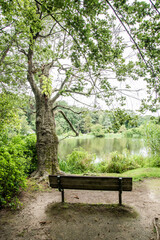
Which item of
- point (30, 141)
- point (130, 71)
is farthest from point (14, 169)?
point (130, 71)

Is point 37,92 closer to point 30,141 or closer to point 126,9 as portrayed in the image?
point 30,141

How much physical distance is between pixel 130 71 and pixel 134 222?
3.96 m

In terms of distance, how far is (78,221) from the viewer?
9.70 ft

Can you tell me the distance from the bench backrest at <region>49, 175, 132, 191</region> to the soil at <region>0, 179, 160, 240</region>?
0.44 meters

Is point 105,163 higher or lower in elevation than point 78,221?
lower

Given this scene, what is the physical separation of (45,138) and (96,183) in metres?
3.47

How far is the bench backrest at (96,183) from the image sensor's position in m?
3.38

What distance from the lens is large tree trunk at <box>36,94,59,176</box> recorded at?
6.24 m

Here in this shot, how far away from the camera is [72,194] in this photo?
4.88m

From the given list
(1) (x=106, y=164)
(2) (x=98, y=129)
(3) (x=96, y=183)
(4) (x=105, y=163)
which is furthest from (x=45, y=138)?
(4) (x=105, y=163)

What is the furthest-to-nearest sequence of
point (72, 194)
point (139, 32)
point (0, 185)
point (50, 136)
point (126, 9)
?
point (50, 136), point (72, 194), point (0, 185), point (139, 32), point (126, 9)

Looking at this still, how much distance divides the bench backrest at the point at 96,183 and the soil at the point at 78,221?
0.44 m

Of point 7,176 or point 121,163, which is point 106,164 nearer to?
point 121,163

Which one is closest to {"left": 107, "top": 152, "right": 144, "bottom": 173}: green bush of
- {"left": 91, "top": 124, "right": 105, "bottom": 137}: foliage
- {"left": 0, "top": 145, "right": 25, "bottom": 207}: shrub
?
{"left": 91, "top": 124, "right": 105, "bottom": 137}: foliage
